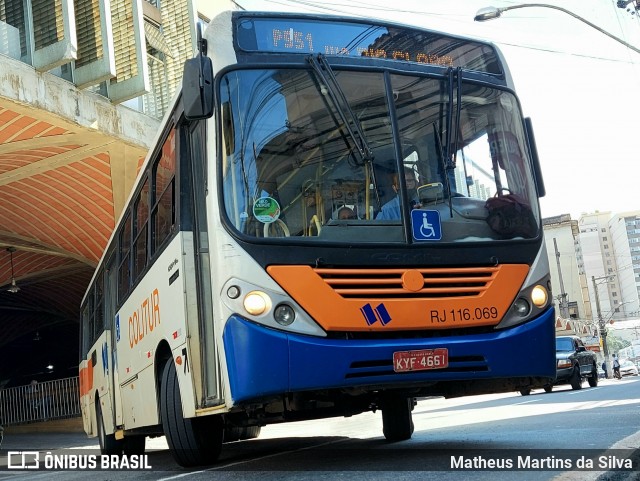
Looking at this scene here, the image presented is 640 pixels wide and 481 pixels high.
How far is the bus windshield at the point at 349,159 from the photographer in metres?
6.02

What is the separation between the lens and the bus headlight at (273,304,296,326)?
5695mm

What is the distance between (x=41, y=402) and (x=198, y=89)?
23.5 metres

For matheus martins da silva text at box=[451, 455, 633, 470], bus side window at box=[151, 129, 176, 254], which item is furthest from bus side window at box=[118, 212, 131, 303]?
matheus martins da silva text at box=[451, 455, 633, 470]

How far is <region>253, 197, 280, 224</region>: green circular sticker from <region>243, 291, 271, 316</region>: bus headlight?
0.52 metres

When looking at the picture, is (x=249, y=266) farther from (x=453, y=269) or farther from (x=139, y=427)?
(x=139, y=427)

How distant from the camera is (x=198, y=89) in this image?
6164mm

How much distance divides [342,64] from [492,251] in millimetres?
1763

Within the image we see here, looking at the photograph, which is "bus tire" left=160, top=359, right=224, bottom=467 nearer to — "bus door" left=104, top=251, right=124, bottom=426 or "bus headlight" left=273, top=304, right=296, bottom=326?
"bus headlight" left=273, top=304, right=296, bottom=326

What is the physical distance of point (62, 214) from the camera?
22031 millimetres

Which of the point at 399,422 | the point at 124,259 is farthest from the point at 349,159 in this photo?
the point at 124,259

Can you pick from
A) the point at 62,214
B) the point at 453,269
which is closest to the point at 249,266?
the point at 453,269

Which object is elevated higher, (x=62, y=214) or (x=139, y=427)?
(x=62, y=214)

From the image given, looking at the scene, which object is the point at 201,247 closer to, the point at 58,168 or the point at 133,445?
the point at 133,445

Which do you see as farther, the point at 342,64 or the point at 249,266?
the point at 342,64
